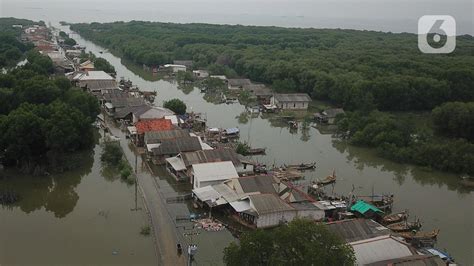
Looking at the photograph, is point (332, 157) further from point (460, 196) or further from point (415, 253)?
point (415, 253)

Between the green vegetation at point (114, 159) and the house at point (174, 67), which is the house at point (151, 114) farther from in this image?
the house at point (174, 67)

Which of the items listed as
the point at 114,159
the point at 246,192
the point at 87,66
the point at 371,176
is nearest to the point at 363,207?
the point at 246,192

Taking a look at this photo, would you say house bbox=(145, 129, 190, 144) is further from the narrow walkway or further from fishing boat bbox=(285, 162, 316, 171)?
fishing boat bbox=(285, 162, 316, 171)

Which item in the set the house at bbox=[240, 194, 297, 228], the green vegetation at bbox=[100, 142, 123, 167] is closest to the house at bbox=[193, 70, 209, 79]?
the green vegetation at bbox=[100, 142, 123, 167]

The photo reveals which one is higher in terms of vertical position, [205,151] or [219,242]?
[205,151]

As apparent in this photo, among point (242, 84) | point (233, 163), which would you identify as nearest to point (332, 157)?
point (233, 163)
